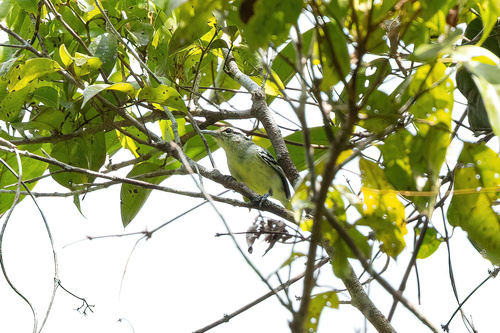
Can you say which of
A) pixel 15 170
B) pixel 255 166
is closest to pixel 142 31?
pixel 15 170

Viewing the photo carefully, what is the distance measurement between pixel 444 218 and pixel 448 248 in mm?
102

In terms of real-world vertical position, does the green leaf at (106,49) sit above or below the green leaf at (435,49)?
above

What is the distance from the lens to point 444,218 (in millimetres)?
1659

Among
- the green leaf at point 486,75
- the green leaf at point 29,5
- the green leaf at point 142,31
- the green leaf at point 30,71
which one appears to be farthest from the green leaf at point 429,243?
the green leaf at point 29,5

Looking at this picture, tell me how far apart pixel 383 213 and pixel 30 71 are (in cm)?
160

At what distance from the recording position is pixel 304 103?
0.86 metres

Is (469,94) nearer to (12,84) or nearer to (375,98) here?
(375,98)

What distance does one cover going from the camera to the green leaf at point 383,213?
1.41m

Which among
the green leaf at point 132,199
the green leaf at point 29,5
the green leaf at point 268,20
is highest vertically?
the green leaf at point 29,5

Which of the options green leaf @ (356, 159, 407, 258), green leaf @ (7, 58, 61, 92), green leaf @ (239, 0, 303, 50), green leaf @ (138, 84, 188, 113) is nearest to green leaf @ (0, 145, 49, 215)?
green leaf @ (7, 58, 61, 92)

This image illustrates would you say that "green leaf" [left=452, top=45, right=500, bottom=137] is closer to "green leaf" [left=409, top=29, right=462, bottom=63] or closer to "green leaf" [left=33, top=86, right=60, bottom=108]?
"green leaf" [left=409, top=29, right=462, bottom=63]

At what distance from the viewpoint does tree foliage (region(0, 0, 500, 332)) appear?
0.91 meters

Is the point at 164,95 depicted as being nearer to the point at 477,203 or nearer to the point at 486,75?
the point at 477,203

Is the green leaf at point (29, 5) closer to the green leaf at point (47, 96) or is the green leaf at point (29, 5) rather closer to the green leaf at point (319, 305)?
the green leaf at point (47, 96)
